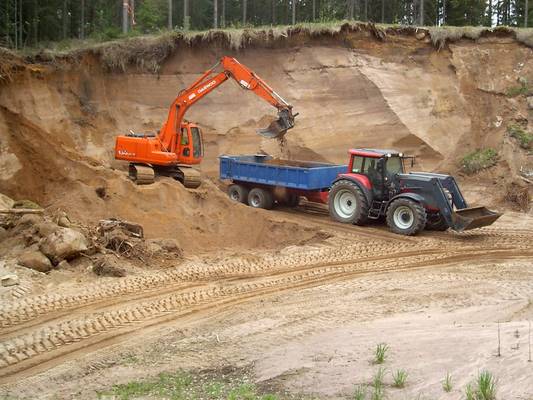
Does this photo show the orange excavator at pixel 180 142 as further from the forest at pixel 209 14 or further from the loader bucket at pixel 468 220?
the forest at pixel 209 14

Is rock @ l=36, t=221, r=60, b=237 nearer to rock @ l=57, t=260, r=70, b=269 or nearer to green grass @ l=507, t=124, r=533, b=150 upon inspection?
rock @ l=57, t=260, r=70, b=269

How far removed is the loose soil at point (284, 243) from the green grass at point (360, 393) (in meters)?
0.12

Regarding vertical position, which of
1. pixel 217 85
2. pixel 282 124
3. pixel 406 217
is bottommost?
pixel 406 217

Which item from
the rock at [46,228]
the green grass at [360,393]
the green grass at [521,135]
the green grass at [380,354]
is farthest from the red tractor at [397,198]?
the green grass at [360,393]

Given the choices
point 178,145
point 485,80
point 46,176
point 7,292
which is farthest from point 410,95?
point 7,292

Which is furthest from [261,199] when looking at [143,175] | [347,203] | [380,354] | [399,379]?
[399,379]

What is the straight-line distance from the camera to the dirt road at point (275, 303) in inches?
295

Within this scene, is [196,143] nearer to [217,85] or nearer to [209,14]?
[217,85]

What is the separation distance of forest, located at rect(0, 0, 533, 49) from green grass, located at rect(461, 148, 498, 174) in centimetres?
1159

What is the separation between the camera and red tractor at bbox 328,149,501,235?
13992 millimetres

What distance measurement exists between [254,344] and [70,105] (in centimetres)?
1619

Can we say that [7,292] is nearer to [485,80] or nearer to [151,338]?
[151,338]

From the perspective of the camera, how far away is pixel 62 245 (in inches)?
442

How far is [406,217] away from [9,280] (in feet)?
27.2
